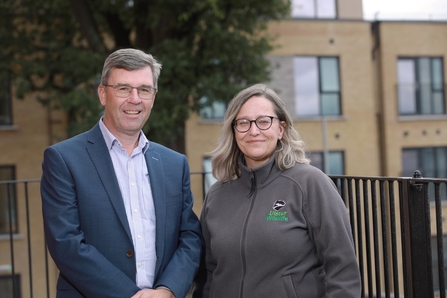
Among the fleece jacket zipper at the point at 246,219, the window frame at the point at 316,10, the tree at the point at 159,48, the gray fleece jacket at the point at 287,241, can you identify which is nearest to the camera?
the gray fleece jacket at the point at 287,241

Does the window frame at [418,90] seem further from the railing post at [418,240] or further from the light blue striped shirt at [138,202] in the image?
the light blue striped shirt at [138,202]

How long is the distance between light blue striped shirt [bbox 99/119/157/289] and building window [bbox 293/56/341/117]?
15520 mm

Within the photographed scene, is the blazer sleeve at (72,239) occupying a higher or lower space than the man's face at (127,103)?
lower

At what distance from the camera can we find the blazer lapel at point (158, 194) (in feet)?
9.21

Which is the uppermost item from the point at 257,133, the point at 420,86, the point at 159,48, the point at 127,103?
the point at 159,48

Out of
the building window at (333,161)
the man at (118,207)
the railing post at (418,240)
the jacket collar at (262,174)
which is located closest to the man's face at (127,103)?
the man at (118,207)

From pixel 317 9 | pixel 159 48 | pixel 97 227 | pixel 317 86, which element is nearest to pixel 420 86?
pixel 317 86

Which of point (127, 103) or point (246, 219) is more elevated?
point (127, 103)

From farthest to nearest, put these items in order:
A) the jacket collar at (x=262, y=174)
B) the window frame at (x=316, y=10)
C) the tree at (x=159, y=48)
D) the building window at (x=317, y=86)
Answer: the window frame at (x=316, y=10) → the building window at (x=317, y=86) → the tree at (x=159, y=48) → the jacket collar at (x=262, y=174)

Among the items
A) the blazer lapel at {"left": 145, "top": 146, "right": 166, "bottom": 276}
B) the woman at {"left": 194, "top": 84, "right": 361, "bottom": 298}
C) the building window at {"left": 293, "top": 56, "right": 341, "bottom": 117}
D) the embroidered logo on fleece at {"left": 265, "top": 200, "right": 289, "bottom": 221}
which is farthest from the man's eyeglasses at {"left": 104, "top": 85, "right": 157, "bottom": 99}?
the building window at {"left": 293, "top": 56, "right": 341, "bottom": 117}

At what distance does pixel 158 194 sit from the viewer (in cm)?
285

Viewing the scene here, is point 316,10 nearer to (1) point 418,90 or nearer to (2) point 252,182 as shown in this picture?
(1) point 418,90

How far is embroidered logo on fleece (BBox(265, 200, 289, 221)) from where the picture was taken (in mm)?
2639

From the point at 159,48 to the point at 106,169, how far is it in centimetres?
831
